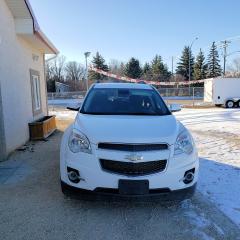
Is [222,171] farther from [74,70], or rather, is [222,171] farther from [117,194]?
[74,70]

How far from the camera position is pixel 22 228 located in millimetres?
3709

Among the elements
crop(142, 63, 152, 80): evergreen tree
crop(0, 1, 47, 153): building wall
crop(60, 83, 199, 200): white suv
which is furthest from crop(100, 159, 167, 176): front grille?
crop(142, 63, 152, 80): evergreen tree

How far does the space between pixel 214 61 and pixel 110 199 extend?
6369 cm

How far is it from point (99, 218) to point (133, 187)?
677 mm

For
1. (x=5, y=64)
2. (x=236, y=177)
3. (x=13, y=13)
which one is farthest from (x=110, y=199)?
(x=13, y=13)

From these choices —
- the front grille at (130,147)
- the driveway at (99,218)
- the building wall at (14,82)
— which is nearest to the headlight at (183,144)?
the front grille at (130,147)

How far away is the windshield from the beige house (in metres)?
2.77

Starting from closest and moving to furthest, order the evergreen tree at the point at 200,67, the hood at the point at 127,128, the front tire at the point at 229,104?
1. the hood at the point at 127,128
2. the front tire at the point at 229,104
3. the evergreen tree at the point at 200,67

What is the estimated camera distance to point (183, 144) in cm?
407

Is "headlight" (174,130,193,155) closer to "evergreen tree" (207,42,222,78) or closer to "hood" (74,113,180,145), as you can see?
"hood" (74,113,180,145)

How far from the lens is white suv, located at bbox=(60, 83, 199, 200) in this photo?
3.71 meters

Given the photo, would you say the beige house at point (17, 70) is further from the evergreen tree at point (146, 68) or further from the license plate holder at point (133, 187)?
the evergreen tree at point (146, 68)

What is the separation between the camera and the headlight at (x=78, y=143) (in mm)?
3863

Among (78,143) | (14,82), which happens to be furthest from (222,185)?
(14,82)
